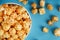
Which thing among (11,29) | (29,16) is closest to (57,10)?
(29,16)

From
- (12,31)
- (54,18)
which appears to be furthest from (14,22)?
(54,18)

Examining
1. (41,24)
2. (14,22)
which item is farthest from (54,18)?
(14,22)

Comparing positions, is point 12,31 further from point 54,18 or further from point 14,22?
point 54,18

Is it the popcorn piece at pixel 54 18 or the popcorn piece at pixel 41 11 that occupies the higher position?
the popcorn piece at pixel 41 11

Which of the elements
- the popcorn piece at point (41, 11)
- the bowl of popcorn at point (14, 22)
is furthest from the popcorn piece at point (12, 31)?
the popcorn piece at point (41, 11)

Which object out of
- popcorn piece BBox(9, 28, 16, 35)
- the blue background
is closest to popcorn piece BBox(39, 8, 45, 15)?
the blue background

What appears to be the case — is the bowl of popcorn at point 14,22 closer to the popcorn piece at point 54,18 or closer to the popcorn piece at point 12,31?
the popcorn piece at point 12,31

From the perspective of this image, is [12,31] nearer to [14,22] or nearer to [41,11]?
[14,22]

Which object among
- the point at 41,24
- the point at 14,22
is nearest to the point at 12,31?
the point at 14,22
